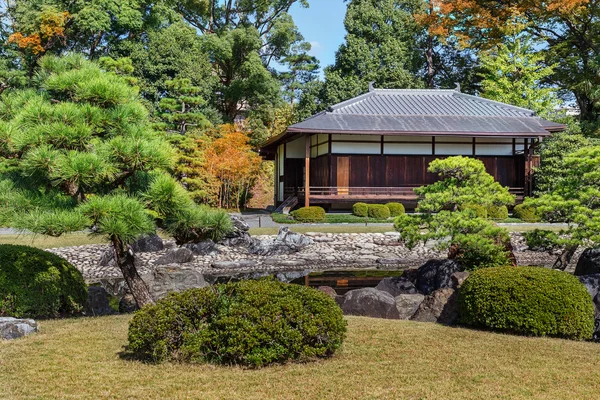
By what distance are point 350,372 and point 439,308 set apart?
2941 millimetres

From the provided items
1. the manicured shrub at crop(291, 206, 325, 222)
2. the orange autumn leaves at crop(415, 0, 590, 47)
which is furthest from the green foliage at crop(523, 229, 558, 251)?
the orange autumn leaves at crop(415, 0, 590, 47)

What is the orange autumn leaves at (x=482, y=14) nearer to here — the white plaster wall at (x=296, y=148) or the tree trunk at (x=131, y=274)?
the white plaster wall at (x=296, y=148)

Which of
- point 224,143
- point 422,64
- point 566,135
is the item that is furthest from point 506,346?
point 422,64

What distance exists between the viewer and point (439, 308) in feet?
23.0

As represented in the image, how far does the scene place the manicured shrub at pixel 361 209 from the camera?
20.5m

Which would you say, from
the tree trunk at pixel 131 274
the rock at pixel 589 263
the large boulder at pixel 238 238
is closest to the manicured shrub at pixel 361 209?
the large boulder at pixel 238 238

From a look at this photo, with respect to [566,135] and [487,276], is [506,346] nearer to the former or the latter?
[487,276]

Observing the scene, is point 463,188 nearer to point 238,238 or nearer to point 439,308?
point 439,308

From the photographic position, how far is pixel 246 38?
106ft

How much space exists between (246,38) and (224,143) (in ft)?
29.6

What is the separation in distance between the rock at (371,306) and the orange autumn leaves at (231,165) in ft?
60.9

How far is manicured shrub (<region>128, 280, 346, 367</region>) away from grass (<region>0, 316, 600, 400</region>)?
0.14 m

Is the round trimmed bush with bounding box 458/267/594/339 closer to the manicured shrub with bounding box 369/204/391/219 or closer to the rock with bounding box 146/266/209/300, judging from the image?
the rock with bounding box 146/266/209/300

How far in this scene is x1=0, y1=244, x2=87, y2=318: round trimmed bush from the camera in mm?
6414
